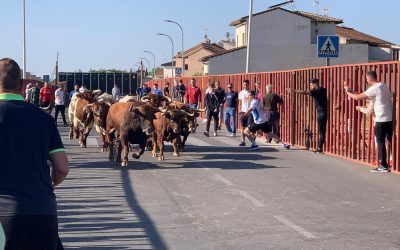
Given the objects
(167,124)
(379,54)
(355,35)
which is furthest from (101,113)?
(355,35)

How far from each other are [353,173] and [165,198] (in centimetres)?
501

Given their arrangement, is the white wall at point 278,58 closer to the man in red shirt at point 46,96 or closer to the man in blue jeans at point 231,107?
the man in red shirt at point 46,96


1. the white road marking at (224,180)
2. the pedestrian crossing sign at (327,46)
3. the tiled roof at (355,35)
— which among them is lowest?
the white road marking at (224,180)

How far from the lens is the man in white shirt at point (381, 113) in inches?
605

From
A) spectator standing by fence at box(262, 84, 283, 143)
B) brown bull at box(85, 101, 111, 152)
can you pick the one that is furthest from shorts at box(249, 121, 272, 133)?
brown bull at box(85, 101, 111, 152)

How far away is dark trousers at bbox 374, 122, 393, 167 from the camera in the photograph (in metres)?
15.4

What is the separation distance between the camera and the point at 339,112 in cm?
1889

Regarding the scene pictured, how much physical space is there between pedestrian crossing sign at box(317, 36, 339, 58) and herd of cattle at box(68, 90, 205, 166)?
3912mm

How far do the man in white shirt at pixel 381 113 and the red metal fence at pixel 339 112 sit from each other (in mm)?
172

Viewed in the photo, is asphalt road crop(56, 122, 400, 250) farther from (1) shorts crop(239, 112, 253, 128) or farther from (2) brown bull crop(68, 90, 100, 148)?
(1) shorts crop(239, 112, 253, 128)

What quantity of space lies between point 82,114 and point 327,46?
6.89 metres

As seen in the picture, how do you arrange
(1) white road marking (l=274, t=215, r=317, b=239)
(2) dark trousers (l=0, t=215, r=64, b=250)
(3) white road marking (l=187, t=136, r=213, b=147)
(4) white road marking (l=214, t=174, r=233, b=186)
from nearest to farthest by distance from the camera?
1. (2) dark trousers (l=0, t=215, r=64, b=250)
2. (1) white road marking (l=274, t=215, r=317, b=239)
3. (4) white road marking (l=214, t=174, r=233, b=186)
4. (3) white road marking (l=187, t=136, r=213, b=147)

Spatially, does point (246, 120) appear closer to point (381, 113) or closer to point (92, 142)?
point (92, 142)

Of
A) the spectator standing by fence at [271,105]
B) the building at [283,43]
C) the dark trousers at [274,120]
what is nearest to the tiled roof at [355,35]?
the building at [283,43]
